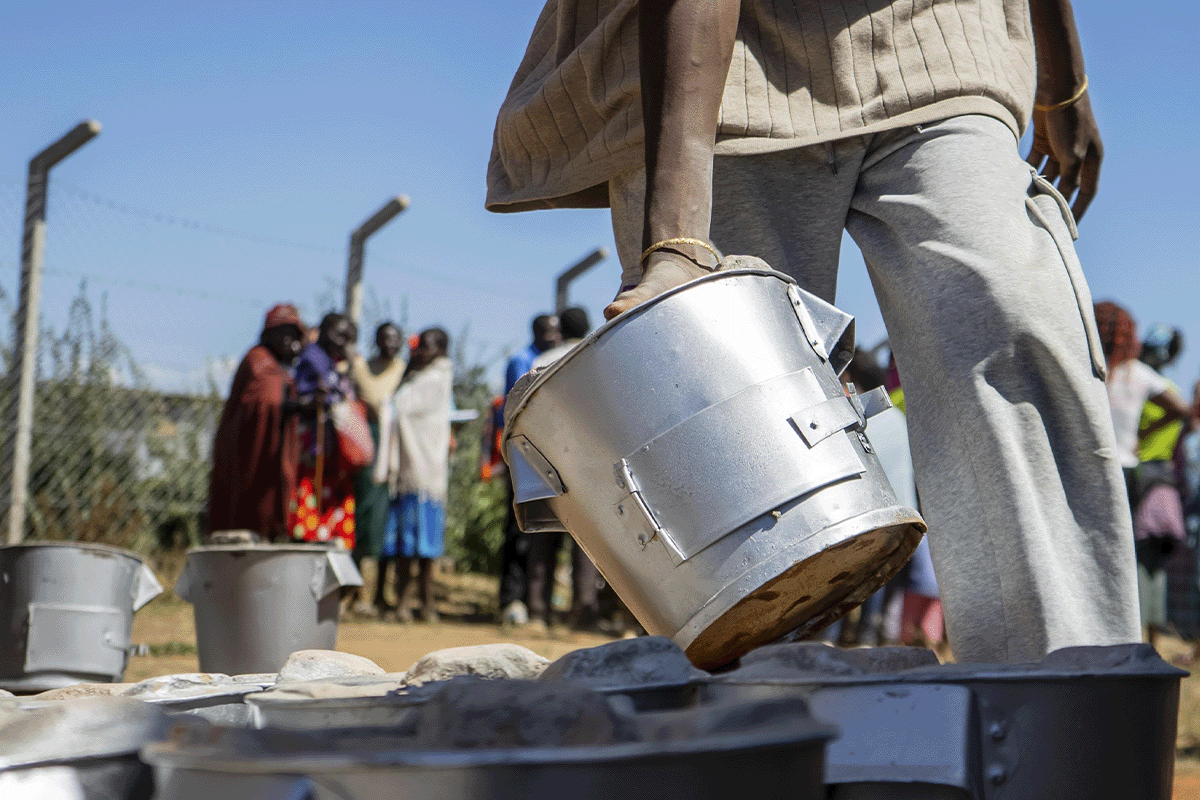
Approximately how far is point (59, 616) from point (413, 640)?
115 inches

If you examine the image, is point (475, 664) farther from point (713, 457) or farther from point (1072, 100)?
point (1072, 100)

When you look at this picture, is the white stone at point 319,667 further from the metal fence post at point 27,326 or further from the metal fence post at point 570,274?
the metal fence post at point 570,274

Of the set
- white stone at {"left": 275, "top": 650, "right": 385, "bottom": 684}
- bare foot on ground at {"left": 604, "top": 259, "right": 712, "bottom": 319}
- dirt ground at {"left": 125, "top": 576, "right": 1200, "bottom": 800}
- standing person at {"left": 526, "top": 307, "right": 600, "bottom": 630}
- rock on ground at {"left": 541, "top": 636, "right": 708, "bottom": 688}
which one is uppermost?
bare foot on ground at {"left": 604, "top": 259, "right": 712, "bottom": 319}

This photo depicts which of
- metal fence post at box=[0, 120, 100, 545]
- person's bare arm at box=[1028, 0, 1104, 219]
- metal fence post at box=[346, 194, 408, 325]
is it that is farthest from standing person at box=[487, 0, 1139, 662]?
metal fence post at box=[346, 194, 408, 325]

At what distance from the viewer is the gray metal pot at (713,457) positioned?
1422 millimetres

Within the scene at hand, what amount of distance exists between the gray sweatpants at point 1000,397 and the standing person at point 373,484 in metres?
5.79

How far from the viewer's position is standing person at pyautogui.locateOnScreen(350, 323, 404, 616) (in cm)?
736

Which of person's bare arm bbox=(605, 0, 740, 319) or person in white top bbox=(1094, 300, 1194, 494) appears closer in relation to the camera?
person's bare arm bbox=(605, 0, 740, 319)

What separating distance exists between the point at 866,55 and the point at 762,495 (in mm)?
793

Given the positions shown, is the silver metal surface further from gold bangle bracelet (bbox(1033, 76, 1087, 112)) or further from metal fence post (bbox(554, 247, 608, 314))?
metal fence post (bbox(554, 247, 608, 314))

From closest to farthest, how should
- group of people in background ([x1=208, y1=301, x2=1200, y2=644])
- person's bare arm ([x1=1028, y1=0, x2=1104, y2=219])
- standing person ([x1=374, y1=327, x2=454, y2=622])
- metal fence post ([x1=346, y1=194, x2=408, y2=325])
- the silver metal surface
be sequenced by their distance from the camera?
the silver metal surface
person's bare arm ([x1=1028, y1=0, x2=1104, y2=219])
group of people in background ([x1=208, y1=301, x2=1200, y2=644])
standing person ([x1=374, y1=327, x2=454, y2=622])
metal fence post ([x1=346, y1=194, x2=408, y2=325])

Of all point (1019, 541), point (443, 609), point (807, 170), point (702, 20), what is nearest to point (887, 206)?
point (807, 170)

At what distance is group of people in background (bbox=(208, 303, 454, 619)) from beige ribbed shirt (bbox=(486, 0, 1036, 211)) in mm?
4765

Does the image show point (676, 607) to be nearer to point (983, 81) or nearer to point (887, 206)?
point (887, 206)
